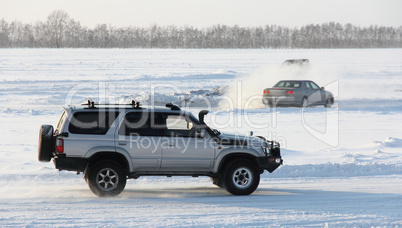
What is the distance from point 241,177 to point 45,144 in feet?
11.8

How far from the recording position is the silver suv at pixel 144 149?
28.3 ft

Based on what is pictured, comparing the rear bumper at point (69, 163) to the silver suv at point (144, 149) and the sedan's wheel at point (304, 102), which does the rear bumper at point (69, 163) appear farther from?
the sedan's wheel at point (304, 102)

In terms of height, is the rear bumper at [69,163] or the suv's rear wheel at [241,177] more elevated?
the rear bumper at [69,163]

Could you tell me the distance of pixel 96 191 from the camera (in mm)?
8703

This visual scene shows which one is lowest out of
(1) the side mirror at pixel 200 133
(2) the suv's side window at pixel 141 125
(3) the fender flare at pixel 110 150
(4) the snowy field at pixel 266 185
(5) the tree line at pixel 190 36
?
(4) the snowy field at pixel 266 185

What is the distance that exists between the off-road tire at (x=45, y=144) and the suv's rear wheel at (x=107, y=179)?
845mm

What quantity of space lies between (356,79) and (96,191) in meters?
40.5

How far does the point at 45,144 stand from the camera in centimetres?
864

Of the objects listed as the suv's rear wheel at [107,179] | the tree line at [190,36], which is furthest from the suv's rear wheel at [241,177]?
the tree line at [190,36]

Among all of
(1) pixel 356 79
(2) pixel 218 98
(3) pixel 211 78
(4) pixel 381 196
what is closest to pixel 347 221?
(4) pixel 381 196

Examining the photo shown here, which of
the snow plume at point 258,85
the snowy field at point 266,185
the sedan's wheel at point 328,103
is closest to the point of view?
the snowy field at point 266,185

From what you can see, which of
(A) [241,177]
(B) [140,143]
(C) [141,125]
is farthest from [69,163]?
(A) [241,177]

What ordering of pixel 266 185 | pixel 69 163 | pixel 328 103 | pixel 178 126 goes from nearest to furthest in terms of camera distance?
pixel 69 163
pixel 178 126
pixel 266 185
pixel 328 103

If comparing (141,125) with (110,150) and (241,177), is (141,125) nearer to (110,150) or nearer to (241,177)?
(110,150)
